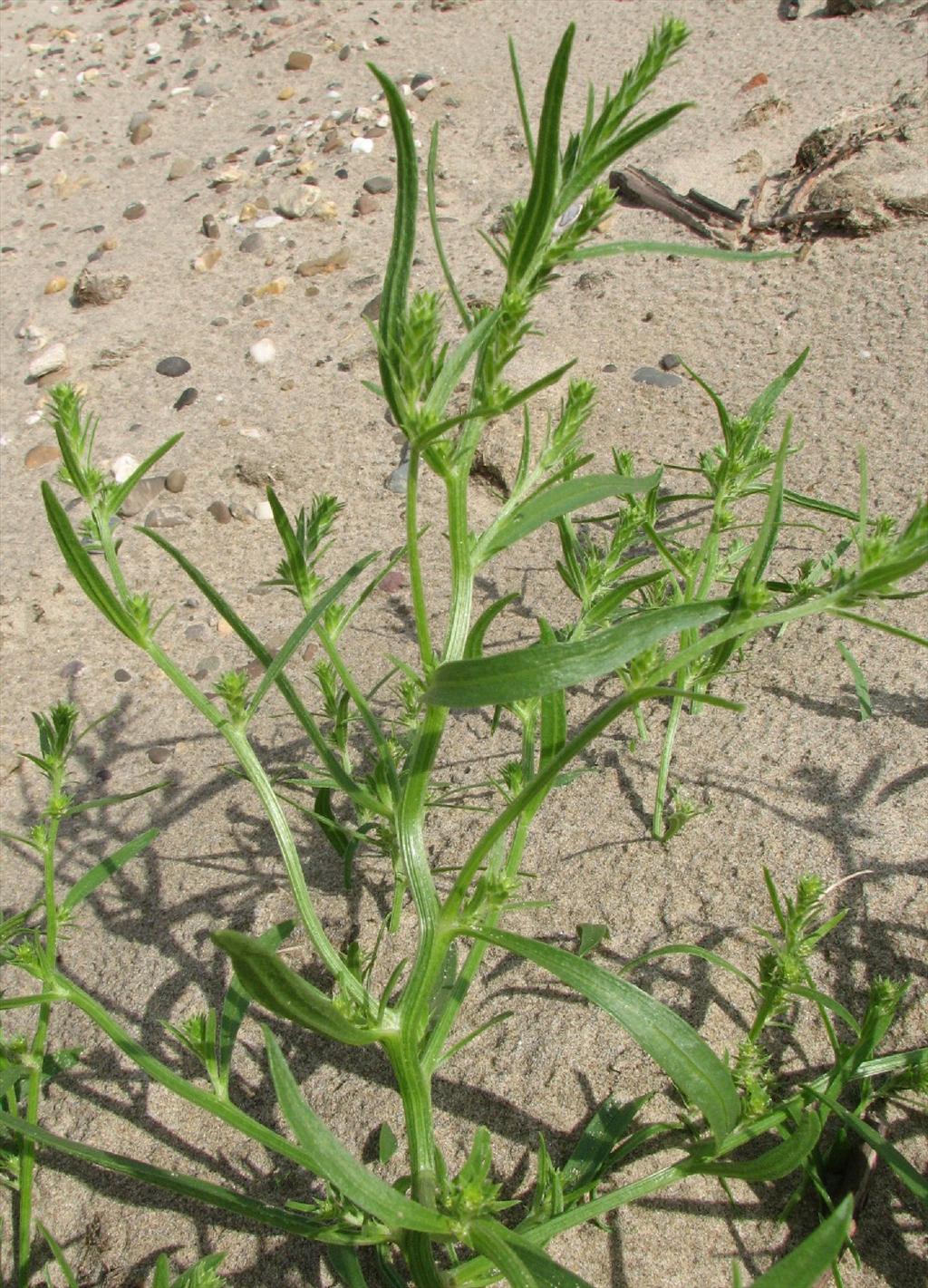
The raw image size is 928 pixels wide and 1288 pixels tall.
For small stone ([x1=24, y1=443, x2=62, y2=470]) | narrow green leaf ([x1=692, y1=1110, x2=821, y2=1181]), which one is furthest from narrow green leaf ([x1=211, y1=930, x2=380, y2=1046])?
small stone ([x1=24, y1=443, x2=62, y2=470])

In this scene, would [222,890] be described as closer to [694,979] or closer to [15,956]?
[15,956]

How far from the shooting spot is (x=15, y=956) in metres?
1.25

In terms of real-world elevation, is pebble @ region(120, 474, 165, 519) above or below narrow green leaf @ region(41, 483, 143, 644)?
below

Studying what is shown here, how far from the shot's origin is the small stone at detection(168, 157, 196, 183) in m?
4.12

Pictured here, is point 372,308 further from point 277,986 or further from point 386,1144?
point 277,986

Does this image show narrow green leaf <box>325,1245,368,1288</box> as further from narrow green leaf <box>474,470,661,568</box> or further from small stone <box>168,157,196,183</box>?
small stone <box>168,157,196,183</box>

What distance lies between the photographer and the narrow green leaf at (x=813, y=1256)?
84 centimetres

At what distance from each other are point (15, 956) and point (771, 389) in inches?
56.6

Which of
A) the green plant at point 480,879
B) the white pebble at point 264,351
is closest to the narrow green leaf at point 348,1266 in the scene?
the green plant at point 480,879

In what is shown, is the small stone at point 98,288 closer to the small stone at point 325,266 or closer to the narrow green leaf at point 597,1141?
the small stone at point 325,266

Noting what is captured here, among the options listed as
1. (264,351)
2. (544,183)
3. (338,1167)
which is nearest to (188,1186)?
(338,1167)

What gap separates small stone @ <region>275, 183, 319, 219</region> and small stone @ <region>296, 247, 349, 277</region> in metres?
0.35

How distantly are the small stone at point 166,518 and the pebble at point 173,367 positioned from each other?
63 centimetres

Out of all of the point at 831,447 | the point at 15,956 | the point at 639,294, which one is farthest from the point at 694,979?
the point at 639,294
